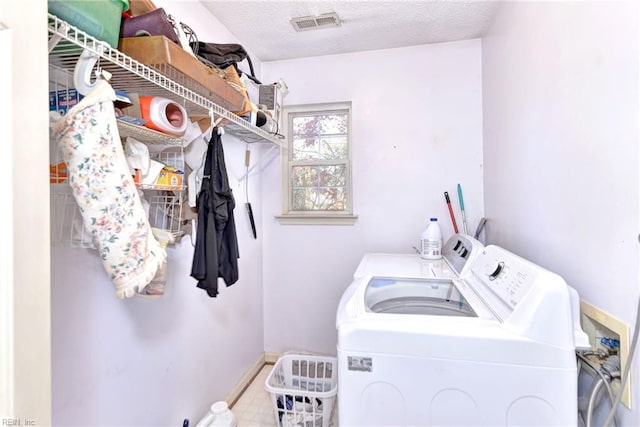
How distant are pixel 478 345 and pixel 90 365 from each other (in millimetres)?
1356

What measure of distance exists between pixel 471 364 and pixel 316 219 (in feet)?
5.93

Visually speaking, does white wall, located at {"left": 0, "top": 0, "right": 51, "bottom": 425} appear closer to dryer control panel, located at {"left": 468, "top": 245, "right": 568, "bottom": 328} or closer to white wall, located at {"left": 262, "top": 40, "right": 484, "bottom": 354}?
dryer control panel, located at {"left": 468, "top": 245, "right": 568, "bottom": 328}

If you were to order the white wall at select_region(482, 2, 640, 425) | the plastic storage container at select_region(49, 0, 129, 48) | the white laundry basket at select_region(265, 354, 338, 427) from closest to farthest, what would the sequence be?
the plastic storage container at select_region(49, 0, 129, 48) < the white wall at select_region(482, 2, 640, 425) < the white laundry basket at select_region(265, 354, 338, 427)

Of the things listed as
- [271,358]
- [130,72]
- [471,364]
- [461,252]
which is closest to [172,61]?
[130,72]

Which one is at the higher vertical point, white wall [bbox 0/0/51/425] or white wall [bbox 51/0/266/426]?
white wall [bbox 0/0/51/425]

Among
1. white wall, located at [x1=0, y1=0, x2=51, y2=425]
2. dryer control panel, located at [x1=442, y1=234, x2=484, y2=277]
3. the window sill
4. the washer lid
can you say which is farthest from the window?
white wall, located at [x1=0, y1=0, x2=51, y2=425]

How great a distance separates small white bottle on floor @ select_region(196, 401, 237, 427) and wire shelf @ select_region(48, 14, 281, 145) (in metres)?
1.59

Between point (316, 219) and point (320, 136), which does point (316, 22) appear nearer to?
point (320, 136)

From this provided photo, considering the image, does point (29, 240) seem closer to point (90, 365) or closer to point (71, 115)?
point (71, 115)

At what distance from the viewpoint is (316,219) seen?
2643mm

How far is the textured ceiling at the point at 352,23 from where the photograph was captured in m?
1.94

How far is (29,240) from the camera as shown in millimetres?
594

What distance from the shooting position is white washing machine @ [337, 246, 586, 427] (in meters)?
0.92

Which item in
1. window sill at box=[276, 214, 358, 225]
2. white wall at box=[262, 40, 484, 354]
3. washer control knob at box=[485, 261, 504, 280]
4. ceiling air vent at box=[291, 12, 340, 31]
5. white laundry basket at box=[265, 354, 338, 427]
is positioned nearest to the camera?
washer control knob at box=[485, 261, 504, 280]
